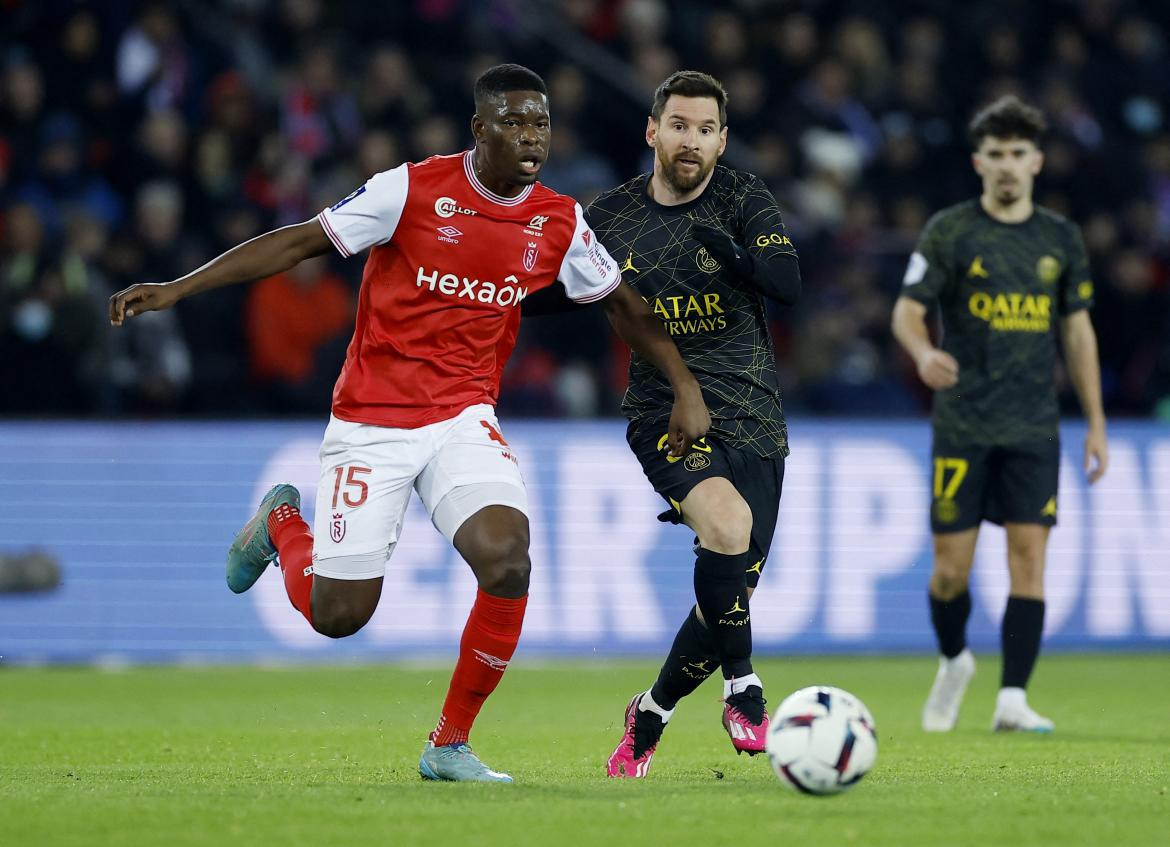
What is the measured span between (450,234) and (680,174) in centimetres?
96

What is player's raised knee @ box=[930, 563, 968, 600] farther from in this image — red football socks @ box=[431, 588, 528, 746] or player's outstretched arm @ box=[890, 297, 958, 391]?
red football socks @ box=[431, 588, 528, 746]

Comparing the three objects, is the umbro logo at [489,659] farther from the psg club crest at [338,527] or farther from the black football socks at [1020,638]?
the black football socks at [1020,638]

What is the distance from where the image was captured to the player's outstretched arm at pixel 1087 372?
895 cm

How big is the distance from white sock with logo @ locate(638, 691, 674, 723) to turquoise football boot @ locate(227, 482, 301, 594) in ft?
5.01

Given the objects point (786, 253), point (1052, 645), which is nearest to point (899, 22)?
point (1052, 645)

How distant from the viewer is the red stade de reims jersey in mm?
6250

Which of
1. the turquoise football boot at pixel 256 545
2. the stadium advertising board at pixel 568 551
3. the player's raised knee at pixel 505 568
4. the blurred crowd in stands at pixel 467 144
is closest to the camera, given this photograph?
the player's raised knee at pixel 505 568

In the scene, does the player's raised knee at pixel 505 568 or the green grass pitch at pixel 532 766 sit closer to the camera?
the green grass pitch at pixel 532 766

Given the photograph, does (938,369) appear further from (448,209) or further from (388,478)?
(388,478)

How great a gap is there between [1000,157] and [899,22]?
28.7ft

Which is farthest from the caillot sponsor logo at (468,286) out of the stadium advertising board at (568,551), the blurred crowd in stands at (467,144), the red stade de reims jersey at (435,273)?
the blurred crowd in stands at (467,144)

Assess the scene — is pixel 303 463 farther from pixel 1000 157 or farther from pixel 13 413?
pixel 1000 157

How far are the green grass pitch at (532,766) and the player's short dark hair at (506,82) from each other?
2.31 metres

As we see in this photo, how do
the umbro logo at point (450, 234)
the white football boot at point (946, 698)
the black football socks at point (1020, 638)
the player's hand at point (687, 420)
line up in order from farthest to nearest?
the white football boot at point (946, 698) < the black football socks at point (1020, 638) < the player's hand at point (687, 420) < the umbro logo at point (450, 234)
